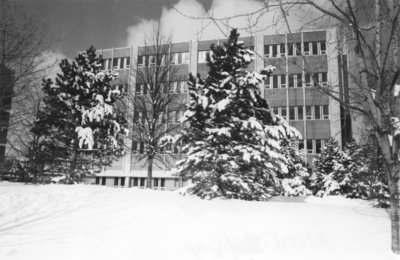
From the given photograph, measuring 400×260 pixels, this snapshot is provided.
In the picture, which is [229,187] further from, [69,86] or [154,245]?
[69,86]

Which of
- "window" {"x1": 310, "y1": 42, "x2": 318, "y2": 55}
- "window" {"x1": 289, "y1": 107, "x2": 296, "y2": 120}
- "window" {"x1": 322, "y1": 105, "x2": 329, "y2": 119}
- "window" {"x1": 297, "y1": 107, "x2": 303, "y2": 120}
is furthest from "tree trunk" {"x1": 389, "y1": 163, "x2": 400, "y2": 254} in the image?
"window" {"x1": 310, "y1": 42, "x2": 318, "y2": 55}

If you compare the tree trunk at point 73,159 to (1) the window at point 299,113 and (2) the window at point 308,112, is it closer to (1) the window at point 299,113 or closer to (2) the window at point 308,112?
(1) the window at point 299,113

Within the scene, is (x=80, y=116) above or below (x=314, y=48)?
below

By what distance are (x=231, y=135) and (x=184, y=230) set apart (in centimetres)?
549

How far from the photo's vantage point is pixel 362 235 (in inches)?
251

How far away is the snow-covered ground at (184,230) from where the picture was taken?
569cm

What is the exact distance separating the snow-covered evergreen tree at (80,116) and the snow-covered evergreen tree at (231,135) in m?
7.67

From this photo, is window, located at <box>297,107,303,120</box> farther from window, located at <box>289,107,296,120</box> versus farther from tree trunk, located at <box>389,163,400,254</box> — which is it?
tree trunk, located at <box>389,163,400,254</box>

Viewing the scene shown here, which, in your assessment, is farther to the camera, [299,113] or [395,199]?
[299,113]

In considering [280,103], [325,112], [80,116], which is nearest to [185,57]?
[280,103]

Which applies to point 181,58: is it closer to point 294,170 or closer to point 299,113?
point 299,113

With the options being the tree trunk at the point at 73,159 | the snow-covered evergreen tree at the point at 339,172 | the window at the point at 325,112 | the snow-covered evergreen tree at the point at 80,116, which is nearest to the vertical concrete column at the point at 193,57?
the window at the point at 325,112

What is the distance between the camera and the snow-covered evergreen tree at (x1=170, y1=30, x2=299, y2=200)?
35.5ft

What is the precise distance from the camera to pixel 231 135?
11.7 m
